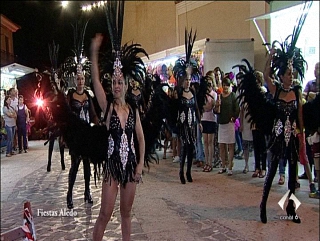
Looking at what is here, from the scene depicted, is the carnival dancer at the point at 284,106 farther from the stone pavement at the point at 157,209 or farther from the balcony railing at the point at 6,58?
the balcony railing at the point at 6,58

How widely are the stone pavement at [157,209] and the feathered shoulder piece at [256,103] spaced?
86 centimetres

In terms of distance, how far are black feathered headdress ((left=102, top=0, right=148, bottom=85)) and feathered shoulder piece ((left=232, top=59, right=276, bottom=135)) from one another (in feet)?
3.75

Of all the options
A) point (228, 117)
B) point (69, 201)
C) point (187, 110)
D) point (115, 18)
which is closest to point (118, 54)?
point (115, 18)

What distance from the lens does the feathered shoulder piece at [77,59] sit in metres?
2.80

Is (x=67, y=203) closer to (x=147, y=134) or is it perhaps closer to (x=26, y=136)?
(x=26, y=136)

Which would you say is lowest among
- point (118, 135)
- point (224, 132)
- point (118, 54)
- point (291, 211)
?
point (291, 211)

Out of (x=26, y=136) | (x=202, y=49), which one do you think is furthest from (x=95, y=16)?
(x=202, y=49)

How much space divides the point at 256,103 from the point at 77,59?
1.61 m

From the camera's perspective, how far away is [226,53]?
5.73 metres

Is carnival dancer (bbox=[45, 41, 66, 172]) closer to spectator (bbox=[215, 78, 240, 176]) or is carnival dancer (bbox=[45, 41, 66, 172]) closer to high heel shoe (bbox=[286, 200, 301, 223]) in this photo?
high heel shoe (bbox=[286, 200, 301, 223])

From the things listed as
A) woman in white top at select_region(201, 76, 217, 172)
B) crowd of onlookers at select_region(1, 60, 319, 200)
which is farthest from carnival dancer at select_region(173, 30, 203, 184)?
woman in white top at select_region(201, 76, 217, 172)

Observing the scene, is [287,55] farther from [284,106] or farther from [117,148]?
[117,148]

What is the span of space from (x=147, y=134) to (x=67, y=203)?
1.38 meters

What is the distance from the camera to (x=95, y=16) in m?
2.70
